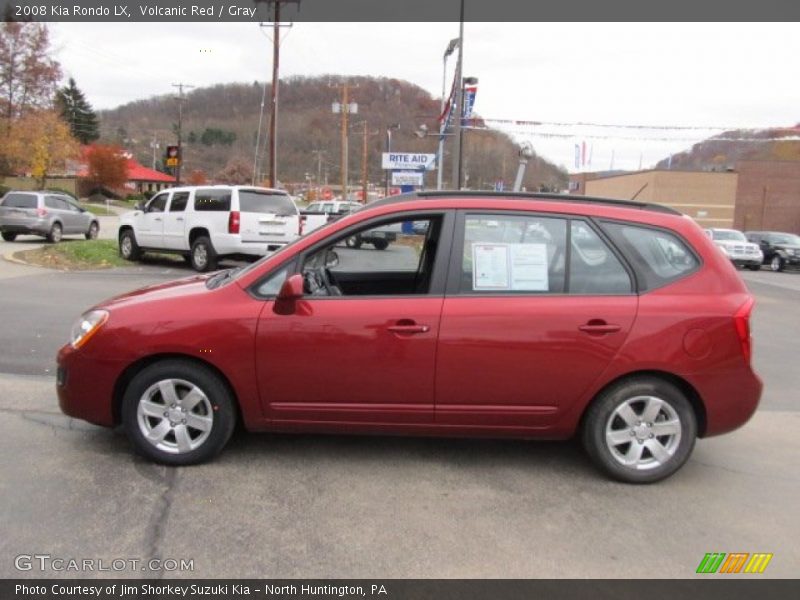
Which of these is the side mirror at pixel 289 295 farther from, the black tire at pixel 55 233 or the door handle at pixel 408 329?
the black tire at pixel 55 233

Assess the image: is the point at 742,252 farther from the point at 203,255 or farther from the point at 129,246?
the point at 129,246

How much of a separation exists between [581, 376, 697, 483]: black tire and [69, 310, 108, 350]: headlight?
3001 millimetres

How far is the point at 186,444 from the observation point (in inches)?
156

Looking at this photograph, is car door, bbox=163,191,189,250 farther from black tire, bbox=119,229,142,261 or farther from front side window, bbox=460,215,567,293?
front side window, bbox=460,215,567,293

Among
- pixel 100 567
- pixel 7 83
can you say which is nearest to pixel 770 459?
pixel 100 567

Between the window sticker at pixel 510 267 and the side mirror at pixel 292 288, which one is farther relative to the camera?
the window sticker at pixel 510 267

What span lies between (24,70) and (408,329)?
48207mm

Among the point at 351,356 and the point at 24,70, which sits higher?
the point at 24,70

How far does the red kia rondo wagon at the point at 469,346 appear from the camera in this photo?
12.5ft

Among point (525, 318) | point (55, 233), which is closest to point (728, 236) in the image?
point (55, 233)

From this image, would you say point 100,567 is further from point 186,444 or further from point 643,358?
point 643,358

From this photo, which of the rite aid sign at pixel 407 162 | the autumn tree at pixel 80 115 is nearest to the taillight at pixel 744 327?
the rite aid sign at pixel 407 162

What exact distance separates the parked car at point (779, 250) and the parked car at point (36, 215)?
26834 mm

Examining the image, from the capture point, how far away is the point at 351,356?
12.5 feet
